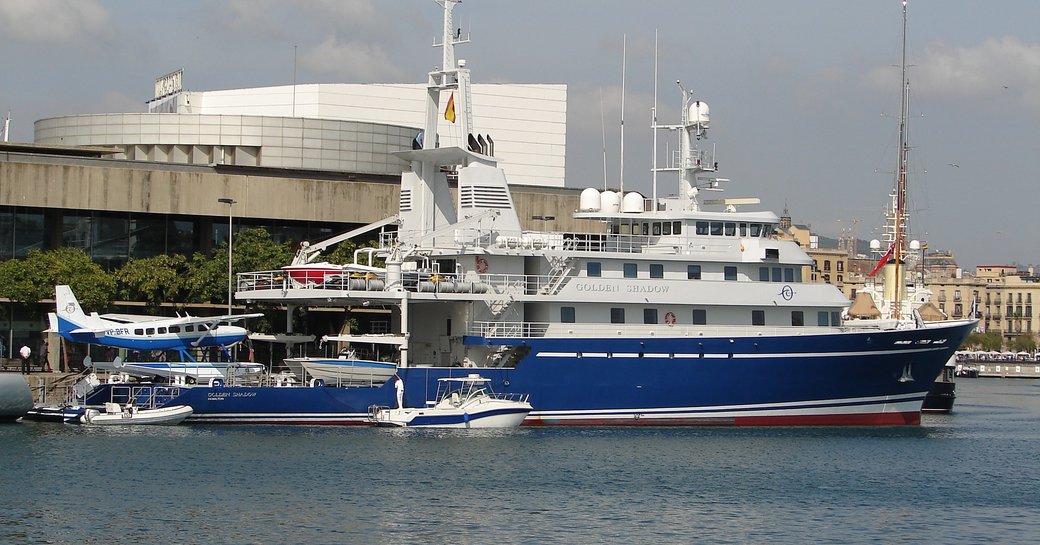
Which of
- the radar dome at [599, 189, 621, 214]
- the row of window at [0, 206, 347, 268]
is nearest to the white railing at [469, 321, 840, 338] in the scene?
the radar dome at [599, 189, 621, 214]

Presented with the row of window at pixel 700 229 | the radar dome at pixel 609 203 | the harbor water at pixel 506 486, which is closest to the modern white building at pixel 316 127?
the radar dome at pixel 609 203

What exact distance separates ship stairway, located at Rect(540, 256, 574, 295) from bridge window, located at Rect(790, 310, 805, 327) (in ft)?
25.7

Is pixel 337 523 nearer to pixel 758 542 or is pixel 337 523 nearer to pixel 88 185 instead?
pixel 758 542

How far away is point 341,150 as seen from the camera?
66.8 meters

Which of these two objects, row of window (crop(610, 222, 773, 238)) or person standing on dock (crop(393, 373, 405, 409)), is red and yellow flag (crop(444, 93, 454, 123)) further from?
person standing on dock (crop(393, 373, 405, 409))

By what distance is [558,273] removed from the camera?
144ft

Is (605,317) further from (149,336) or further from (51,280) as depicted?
(51,280)

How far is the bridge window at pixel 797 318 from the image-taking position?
45.7 metres

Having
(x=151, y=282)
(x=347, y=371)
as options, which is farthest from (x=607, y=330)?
(x=151, y=282)

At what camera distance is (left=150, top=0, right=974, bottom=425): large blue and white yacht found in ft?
139

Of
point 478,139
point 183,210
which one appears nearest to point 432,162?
point 478,139

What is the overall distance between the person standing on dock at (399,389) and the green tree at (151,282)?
1433 cm

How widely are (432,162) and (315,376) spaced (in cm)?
823

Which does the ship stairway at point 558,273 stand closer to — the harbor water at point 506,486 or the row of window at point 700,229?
the row of window at point 700,229
